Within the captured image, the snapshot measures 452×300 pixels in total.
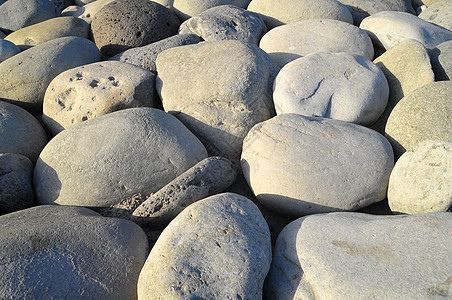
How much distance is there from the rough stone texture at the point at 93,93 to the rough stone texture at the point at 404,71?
1.89 metres

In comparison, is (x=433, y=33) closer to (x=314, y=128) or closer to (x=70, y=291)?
(x=314, y=128)

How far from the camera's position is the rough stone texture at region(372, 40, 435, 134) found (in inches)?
117

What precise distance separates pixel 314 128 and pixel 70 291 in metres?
1.70

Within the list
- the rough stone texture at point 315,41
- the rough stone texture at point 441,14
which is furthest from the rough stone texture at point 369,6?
the rough stone texture at point 315,41

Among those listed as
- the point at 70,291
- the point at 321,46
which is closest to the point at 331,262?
the point at 70,291

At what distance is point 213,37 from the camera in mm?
3820

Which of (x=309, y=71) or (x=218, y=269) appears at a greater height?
(x=309, y=71)

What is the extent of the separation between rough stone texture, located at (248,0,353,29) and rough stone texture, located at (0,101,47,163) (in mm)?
2710

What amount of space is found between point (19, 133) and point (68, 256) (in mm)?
1391

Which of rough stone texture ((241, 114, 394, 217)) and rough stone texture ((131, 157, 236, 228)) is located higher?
rough stone texture ((241, 114, 394, 217))

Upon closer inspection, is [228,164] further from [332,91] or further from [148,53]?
[148,53]

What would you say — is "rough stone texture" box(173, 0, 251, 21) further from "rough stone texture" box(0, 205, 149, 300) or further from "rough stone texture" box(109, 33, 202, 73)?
"rough stone texture" box(0, 205, 149, 300)

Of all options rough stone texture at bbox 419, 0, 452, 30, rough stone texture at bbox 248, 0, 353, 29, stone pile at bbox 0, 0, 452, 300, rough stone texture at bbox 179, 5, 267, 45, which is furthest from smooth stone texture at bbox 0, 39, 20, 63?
rough stone texture at bbox 419, 0, 452, 30

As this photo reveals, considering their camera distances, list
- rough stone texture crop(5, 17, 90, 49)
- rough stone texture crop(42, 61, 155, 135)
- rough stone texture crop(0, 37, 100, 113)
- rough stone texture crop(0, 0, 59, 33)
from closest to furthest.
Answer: rough stone texture crop(42, 61, 155, 135), rough stone texture crop(0, 37, 100, 113), rough stone texture crop(5, 17, 90, 49), rough stone texture crop(0, 0, 59, 33)
